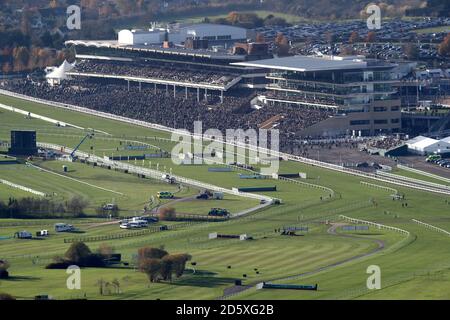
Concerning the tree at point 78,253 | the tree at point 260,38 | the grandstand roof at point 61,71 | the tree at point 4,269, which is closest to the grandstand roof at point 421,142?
the tree at point 260,38

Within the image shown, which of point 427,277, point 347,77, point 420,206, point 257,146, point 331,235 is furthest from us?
point 347,77

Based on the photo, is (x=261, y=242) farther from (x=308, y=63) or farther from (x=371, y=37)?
(x=371, y=37)

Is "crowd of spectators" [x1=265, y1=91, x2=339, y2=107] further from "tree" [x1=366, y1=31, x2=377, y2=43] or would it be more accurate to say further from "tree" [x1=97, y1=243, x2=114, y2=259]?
"tree" [x1=97, y1=243, x2=114, y2=259]

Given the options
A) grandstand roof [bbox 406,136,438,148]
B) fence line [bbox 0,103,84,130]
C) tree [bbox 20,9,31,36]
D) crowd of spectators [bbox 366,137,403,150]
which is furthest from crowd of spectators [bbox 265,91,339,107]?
tree [bbox 20,9,31,36]

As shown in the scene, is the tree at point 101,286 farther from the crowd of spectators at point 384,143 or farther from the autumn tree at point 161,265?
the crowd of spectators at point 384,143

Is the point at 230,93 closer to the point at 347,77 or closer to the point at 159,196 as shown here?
the point at 347,77

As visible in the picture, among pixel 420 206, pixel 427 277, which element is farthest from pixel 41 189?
pixel 427 277

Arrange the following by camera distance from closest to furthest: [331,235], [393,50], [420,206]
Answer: [331,235], [420,206], [393,50]
